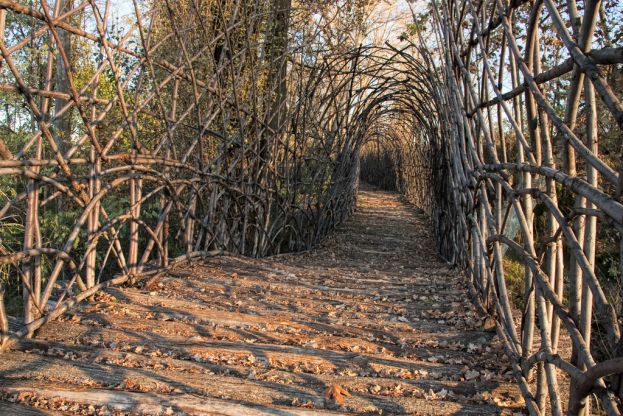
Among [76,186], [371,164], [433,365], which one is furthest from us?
[371,164]

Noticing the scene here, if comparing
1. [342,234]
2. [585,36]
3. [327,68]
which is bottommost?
[342,234]

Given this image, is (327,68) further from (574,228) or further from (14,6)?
(574,228)

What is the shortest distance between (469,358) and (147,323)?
4.59 ft

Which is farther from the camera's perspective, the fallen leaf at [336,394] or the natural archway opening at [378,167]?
the natural archway opening at [378,167]

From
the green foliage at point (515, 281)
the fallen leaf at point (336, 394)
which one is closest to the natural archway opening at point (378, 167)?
the green foliage at point (515, 281)

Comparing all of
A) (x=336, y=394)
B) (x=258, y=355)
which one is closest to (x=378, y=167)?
(x=258, y=355)

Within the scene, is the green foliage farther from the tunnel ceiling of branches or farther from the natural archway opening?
the natural archway opening

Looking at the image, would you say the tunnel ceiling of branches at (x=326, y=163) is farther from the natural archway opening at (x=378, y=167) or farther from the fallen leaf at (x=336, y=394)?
the natural archway opening at (x=378, y=167)

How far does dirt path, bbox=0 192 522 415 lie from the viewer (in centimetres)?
168

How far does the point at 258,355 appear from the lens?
210 centimetres

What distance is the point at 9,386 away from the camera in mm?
1695

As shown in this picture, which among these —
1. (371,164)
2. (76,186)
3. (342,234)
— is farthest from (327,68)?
(371,164)

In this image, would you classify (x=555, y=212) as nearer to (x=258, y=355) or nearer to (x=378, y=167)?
(x=258, y=355)

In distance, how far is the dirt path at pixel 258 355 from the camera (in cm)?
168
